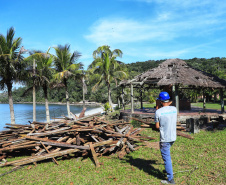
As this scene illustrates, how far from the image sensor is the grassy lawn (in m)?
4.70

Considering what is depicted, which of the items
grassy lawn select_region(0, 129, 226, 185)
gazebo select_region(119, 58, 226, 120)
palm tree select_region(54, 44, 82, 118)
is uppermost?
palm tree select_region(54, 44, 82, 118)

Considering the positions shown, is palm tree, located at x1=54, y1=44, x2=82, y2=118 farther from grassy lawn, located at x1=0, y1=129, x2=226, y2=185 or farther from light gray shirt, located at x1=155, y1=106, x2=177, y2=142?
light gray shirt, located at x1=155, y1=106, x2=177, y2=142

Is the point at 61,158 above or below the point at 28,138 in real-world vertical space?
below

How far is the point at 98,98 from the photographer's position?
7250 cm

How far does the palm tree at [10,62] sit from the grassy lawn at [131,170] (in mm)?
10952

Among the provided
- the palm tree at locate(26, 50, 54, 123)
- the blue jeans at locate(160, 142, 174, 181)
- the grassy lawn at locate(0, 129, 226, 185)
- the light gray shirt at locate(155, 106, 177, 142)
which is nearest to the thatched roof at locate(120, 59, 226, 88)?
the grassy lawn at locate(0, 129, 226, 185)

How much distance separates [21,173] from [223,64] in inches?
3464

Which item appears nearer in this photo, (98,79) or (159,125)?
(159,125)

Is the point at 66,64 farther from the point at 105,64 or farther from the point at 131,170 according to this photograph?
the point at 131,170

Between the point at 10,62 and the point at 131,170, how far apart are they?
44.8 ft

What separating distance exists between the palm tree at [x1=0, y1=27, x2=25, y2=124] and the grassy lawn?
11.0m

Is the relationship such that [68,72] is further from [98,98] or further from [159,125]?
[98,98]

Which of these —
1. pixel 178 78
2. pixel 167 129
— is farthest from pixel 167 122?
pixel 178 78

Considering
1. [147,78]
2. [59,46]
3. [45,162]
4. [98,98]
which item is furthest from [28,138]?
[98,98]
